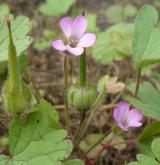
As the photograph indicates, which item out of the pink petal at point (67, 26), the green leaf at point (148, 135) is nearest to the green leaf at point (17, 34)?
Answer: the pink petal at point (67, 26)

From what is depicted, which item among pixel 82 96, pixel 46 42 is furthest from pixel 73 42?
pixel 46 42

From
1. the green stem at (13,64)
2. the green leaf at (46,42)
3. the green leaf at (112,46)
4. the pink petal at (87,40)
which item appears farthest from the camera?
the green leaf at (46,42)

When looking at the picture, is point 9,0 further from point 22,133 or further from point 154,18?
point 22,133

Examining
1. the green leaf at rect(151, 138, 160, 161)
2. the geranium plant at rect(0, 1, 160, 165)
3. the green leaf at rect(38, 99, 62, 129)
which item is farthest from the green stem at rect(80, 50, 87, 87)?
the green leaf at rect(151, 138, 160, 161)

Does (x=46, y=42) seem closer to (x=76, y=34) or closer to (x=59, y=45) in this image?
(x=76, y=34)

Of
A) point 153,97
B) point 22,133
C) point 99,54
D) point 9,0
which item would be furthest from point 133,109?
point 9,0

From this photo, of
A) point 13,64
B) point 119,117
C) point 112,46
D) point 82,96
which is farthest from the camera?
point 112,46

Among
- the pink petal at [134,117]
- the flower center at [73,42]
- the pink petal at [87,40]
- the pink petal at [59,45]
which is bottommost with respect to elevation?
the pink petal at [134,117]

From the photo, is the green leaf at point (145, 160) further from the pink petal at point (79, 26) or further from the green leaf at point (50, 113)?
the pink petal at point (79, 26)

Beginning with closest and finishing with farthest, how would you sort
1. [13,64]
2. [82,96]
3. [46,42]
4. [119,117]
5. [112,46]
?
[13,64], [82,96], [119,117], [112,46], [46,42]
